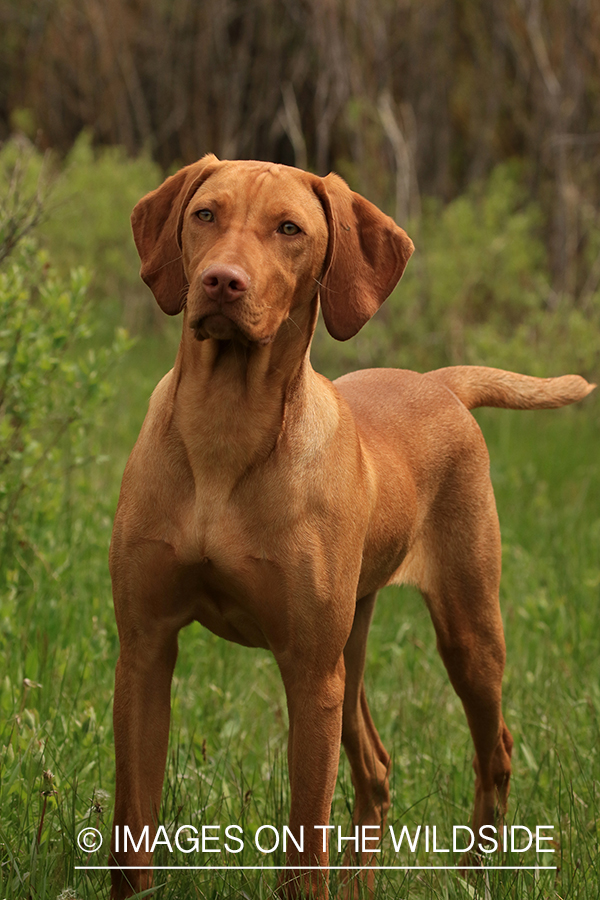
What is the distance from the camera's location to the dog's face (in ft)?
7.47

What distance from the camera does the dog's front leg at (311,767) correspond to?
8.22 feet

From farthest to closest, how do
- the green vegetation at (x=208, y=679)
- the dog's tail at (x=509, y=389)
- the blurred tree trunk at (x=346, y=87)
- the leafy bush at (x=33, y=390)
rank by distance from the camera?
the blurred tree trunk at (x=346, y=87)
the leafy bush at (x=33, y=390)
the dog's tail at (x=509, y=389)
the green vegetation at (x=208, y=679)

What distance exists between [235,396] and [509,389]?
1495mm

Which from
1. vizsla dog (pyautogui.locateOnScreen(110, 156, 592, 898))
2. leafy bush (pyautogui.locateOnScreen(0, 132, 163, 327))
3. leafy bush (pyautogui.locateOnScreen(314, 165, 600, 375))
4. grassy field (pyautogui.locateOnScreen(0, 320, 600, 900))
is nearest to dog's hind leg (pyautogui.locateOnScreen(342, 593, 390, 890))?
grassy field (pyautogui.locateOnScreen(0, 320, 600, 900))

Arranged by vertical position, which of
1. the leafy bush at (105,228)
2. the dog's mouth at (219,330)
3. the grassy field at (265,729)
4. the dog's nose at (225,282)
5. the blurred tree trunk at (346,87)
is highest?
the blurred tree trunk at (346,87)

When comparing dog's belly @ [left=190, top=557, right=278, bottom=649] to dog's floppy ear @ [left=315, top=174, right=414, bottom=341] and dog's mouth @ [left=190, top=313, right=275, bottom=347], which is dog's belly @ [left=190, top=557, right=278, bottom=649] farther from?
dog's floppy ear @ [left=315, top=174, right=414, bottom=341]

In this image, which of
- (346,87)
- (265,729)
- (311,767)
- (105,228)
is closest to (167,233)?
(311,767)

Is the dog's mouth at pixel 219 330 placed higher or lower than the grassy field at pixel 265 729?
higher

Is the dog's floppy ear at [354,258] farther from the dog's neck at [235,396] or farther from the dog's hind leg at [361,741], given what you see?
the dog's hind leg at [361,741]

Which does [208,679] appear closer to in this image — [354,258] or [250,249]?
[354,258]

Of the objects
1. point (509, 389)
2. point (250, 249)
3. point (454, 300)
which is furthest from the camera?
point (454, 300)

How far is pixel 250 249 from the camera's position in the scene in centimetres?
234

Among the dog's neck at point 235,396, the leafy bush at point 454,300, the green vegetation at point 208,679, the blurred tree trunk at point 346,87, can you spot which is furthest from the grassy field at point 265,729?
the leafy bush at point 454,300

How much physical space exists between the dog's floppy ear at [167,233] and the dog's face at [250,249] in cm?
4
